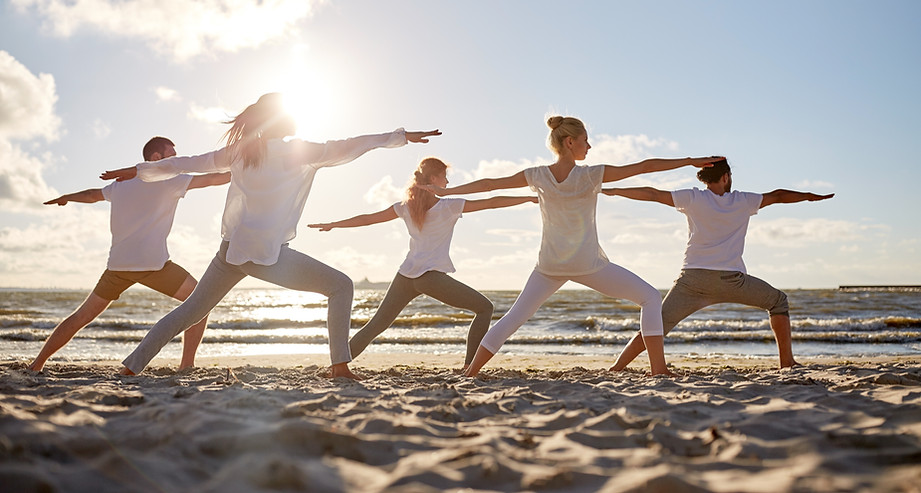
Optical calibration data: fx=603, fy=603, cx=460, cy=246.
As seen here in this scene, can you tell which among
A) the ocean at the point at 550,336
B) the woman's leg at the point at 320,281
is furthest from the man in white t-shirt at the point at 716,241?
the ocean at the point at 550,336

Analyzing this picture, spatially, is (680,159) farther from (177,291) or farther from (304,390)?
(177,291)

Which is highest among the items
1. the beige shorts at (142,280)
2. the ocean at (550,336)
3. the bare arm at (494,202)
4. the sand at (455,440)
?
the bare arm at (494,202)

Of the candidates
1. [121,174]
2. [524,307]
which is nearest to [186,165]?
[121,174]

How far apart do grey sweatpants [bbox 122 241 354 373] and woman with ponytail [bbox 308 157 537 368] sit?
0.98 meters

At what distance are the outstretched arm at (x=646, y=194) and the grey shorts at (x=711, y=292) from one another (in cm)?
66

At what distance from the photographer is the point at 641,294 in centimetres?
478

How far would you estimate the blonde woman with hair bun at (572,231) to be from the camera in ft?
14.8

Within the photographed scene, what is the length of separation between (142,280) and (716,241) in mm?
4942

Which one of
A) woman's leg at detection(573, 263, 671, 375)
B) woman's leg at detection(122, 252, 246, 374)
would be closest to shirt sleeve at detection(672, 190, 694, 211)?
woman's leg at detection(573, 263, 671, 375)

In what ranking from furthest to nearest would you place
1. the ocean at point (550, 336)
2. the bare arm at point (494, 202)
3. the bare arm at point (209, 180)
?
the ocean at point (550, 336) → the bare arm at point (494, 202) → the bare arm at point (209, 180)

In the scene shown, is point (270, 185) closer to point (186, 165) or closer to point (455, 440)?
point (186, 165)

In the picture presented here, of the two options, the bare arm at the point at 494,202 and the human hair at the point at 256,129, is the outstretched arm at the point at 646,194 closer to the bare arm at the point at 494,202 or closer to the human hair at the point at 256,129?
the bare arm at the point at 494,202

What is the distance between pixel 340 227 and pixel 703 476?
14.1ft

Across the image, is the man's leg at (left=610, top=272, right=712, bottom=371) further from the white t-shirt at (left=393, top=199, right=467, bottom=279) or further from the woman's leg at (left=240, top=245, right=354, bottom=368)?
the woman's leg at (left=240, top=245, right=354, bottom=368)
